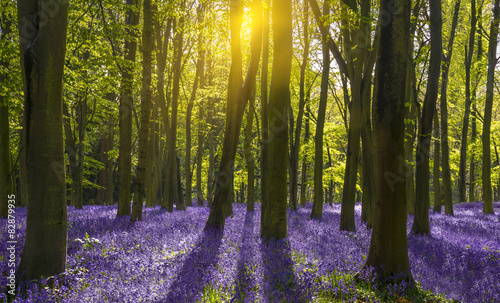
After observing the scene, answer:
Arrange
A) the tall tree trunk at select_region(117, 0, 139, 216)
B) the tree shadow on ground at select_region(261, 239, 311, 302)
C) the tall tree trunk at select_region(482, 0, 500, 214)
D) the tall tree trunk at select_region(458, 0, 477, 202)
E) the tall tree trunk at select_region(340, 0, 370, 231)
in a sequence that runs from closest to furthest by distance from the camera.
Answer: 1. the tree shadow on ground at select_region(261, 239, 311, 302)
2. the tall tree trunk at select_region(340, 0, 370, 231)
3. the tall tree trunk at select_region(117, 0, 139, 216)
4. the tall tree trunk at select_region(482, 0, 500, 214)
5. the tall tree trunk at select_region(458, 0, 477, 202)

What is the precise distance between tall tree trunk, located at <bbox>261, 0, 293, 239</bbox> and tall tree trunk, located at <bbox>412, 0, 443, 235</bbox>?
3.99 m

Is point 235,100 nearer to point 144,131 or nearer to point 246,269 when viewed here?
point 144,131

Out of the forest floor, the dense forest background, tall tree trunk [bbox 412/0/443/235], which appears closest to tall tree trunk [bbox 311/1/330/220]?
the dense forest background

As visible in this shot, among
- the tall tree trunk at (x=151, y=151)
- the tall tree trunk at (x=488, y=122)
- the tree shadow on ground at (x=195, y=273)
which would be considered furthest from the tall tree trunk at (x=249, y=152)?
the tall tree trunk at (x=488, y=122)

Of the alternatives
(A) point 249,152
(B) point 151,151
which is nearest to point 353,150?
(A) point 249,152

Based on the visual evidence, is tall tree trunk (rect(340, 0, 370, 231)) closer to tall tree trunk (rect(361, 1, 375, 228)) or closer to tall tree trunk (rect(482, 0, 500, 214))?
tall tree trunk (rect(361, 1, 375, 228))

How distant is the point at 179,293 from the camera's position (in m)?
4.59

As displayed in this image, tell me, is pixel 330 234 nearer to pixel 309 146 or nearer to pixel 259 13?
pixel 259 13

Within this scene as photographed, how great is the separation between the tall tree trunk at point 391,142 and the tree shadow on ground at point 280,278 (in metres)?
1.44

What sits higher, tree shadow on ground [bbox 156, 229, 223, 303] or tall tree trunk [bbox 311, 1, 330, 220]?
tall tree trunk [bbox 311, 1, 330, 220]

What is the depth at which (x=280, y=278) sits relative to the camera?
5297 millimetres

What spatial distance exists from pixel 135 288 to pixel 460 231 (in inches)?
423

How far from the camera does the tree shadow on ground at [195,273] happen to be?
451 cm

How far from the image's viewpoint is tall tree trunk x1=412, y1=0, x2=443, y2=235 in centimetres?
933
